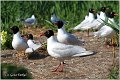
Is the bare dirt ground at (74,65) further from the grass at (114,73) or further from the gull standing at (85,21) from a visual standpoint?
the gull standing at (85,21)

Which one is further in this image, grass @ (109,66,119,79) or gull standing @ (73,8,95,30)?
gull standing @ (73,8,95,30)

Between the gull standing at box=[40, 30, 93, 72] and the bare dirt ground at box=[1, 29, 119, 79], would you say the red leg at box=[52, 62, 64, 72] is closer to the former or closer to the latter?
the bare dirt ground at box=[1, 29, 119, 79]

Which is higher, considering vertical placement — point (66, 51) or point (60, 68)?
point (66, 51)

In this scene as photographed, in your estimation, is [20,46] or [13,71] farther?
[20,46]

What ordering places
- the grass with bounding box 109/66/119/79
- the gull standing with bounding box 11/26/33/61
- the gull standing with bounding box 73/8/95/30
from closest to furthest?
the grass with bounding box 109/66/119/79, the gull standing with bounding box 11/26/33/61, the gull standing with bounding box 73/8/95/30

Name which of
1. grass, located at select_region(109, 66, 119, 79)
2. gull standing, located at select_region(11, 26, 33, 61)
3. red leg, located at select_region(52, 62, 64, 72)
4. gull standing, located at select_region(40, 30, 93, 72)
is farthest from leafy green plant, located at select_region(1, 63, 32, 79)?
gull standing, located at select_region(11, 26, 33, 61)

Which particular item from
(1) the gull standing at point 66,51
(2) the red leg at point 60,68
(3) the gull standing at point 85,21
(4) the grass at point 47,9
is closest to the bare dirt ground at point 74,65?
(2) the red leg at point 60,68

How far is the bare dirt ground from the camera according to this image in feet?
27.1

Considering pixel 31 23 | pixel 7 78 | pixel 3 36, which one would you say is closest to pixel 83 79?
pixel 7 78

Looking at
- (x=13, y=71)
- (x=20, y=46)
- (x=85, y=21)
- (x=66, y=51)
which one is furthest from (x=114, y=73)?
(x=85, y=21)

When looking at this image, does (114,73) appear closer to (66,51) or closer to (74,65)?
(66,51)

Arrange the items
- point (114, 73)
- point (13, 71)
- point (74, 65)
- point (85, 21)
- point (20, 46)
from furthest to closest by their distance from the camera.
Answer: point (85, 21) → point (20, 46) → point (74, 65) → point (114, 73) → point (13, 71)

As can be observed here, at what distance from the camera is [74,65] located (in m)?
8.91

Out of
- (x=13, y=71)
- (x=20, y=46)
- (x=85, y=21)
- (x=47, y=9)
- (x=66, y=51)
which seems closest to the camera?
(x=13, y=71)
